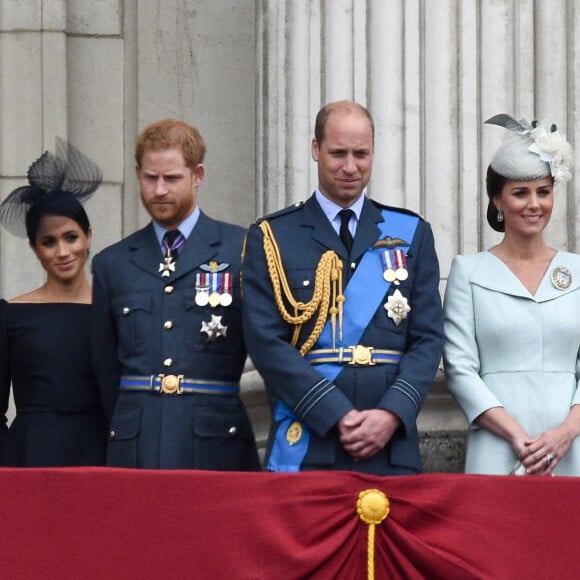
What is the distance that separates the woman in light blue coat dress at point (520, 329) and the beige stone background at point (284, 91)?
65cm

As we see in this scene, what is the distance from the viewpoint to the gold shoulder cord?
5324 mm

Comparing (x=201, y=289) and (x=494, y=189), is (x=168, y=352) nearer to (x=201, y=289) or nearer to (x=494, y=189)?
(x=201, y=289)

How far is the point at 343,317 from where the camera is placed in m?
5.34

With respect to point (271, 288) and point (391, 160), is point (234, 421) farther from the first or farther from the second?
point (391, 160)

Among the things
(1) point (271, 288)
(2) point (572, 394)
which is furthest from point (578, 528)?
(1) point (271, 288)

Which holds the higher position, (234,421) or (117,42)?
(117,42)

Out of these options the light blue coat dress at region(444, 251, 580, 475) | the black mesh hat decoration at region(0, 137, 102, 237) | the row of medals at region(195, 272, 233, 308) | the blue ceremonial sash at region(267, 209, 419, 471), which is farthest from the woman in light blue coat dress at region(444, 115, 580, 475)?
the black mesh hat decoration at region(0, 137, 102, 237)

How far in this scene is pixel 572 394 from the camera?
5465 millimetres

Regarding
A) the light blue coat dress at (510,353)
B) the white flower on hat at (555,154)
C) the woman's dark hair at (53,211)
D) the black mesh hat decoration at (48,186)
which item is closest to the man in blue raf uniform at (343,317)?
the light blue coat dress at (510,353)

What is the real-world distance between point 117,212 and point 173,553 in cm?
279

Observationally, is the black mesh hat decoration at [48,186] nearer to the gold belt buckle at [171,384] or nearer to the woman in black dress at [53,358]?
the woman in black dress at [53,358]

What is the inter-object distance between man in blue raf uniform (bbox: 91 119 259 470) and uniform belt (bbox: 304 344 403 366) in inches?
13.4

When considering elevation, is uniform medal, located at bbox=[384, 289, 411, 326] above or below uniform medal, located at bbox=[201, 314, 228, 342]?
above

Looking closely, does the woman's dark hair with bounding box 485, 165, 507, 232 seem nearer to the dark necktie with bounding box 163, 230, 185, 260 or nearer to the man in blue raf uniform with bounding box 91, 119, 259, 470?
the man in blue raf uniform with bounding box 91, 119, 259, 470
